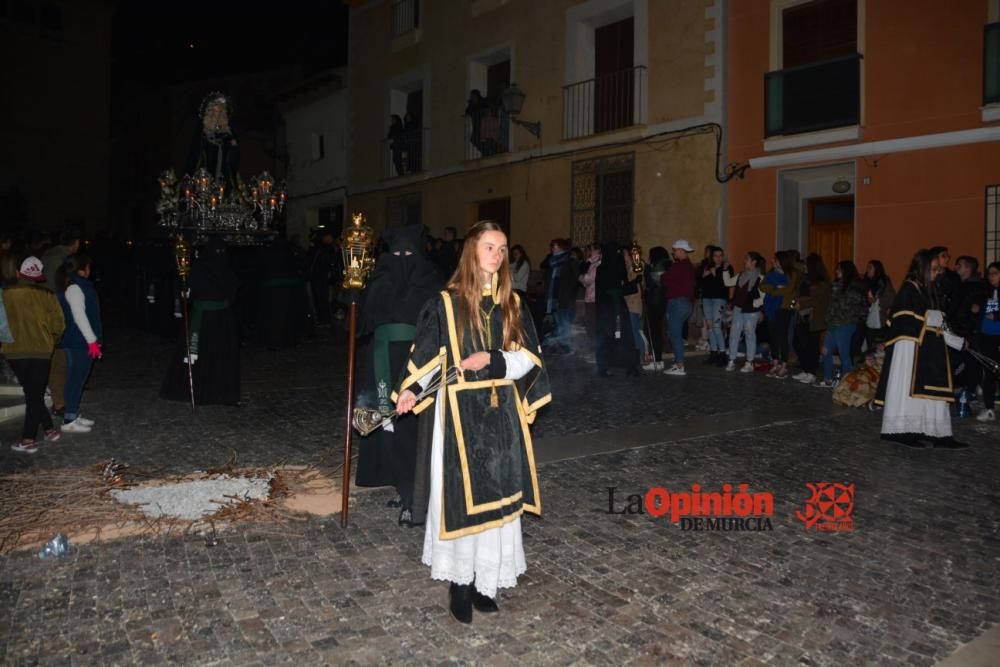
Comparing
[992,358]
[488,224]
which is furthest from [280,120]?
[488,224]

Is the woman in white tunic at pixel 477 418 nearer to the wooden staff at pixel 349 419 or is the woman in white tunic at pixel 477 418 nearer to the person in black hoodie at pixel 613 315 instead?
the wooden staff at pixel 349 419

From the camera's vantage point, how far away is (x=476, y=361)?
3.62m

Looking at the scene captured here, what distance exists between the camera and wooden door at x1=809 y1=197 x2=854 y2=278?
15.3 metres

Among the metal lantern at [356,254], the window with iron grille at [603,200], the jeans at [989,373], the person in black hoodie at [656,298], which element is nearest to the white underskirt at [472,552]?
the metal lantern at [356,254]

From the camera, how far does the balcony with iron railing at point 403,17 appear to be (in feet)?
75.6

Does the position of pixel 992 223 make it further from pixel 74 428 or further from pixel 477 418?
pixel 74 428

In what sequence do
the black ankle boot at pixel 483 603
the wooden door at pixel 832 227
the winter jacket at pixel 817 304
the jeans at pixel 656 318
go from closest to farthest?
the black ankle boot at pixel 483 603, the winter jacket at pixel 817 304, the jeans at pixel 656 318, the wooden door at pixel 832 227

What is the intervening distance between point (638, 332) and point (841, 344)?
3083 mm

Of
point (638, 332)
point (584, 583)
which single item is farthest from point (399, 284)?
point (638, 332)

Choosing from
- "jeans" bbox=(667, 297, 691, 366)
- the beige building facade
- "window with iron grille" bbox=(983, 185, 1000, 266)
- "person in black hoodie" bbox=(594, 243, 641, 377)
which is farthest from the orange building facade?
"person in black hoodie" bbox=(594, 243, 641, 377)

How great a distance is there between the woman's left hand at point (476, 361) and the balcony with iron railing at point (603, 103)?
559 inches

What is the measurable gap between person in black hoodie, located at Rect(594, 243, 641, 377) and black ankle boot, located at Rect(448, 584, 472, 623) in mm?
8355

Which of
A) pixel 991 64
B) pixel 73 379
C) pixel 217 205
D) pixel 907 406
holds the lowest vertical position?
pixel 907 406

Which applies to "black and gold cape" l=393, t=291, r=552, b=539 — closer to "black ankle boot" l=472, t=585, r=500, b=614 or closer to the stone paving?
"black ankle boot" l=472, t=585, r=500, b=614
